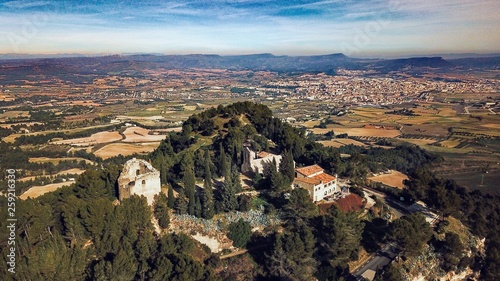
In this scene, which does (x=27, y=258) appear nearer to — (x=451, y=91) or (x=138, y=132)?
(x=138, y=132)

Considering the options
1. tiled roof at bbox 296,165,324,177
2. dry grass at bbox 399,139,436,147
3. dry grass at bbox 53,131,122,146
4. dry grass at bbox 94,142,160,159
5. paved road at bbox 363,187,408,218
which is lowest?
dry grass at bbox 399,139,436,147

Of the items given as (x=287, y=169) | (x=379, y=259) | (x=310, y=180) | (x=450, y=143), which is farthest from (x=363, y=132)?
(x=379, y=259)

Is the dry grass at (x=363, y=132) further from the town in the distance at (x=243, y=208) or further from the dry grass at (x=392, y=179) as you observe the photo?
the dry grass at (x=392, y=179)

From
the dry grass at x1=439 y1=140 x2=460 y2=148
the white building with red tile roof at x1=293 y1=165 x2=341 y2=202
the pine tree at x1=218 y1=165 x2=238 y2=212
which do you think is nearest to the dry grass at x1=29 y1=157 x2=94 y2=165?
the pine tree at x1=218 y1=165 x2=238 y2=212

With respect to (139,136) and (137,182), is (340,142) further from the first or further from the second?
(137,182)

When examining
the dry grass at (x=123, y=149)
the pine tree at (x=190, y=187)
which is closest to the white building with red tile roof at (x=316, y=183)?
the pine tree at (x=190, y=187)

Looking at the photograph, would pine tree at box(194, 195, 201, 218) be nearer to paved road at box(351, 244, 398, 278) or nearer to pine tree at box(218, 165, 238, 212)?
pine tree at box(218, 165, 238, 212)
